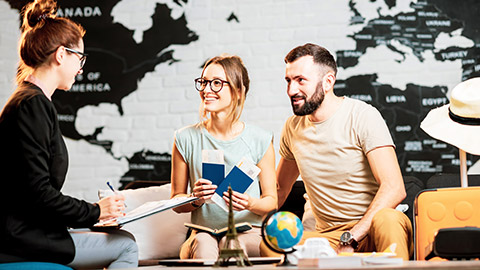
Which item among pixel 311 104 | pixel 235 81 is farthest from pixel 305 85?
pixel 235 81

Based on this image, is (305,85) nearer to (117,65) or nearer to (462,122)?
(462,122)

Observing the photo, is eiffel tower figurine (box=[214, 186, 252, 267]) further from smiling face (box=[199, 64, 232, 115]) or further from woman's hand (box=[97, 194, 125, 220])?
smiling face (box=[199, 64, 232, 115])

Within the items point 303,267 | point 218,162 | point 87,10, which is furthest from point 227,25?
point 303,267

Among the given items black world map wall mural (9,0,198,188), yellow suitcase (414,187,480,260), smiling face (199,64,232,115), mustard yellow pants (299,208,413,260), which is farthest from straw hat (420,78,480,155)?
black world map wall mural (9,0,198,188)

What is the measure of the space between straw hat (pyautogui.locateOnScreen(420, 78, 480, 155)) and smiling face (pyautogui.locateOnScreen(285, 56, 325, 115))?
21.0 inches

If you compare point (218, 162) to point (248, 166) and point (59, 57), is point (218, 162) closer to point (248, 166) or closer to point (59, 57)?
point (248, 166)

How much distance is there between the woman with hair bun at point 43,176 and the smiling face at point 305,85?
1.04m

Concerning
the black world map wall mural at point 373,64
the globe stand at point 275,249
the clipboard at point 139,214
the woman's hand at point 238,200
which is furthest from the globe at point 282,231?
the black world map wall mural at point 373,64

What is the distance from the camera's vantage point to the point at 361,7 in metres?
3.86

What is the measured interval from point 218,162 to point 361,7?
1881 millimetres

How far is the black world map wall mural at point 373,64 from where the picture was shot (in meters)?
3.73

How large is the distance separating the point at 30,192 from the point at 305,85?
144cm

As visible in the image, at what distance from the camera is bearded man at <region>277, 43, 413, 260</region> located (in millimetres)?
2496

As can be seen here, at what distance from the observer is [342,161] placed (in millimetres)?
2674
